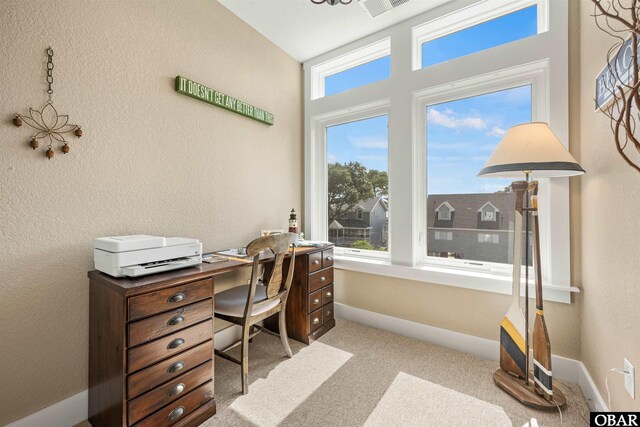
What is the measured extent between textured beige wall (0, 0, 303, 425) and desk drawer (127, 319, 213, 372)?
584 millimetres

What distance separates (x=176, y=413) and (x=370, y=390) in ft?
3.71

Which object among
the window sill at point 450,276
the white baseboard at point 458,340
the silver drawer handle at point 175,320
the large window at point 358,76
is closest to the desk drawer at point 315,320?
the white baseboard at point 458,340

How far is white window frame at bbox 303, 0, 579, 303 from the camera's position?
6.20 feet

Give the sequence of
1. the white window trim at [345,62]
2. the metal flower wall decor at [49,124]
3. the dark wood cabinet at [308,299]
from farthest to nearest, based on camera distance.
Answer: the white window trim at [345,62] < the dark wood cabinet at [308,299] < the metal flower wall decor at [49,124]

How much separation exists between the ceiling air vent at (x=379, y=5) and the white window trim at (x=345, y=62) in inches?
13.9

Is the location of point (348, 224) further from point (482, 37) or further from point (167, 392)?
point (167, 392)

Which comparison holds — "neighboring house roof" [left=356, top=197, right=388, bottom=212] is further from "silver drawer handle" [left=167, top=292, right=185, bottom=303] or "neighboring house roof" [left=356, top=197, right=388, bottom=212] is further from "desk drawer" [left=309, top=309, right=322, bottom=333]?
"silver drawer handle" [left=167, top=292, right=185, bottom=303]

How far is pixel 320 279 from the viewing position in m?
2.52

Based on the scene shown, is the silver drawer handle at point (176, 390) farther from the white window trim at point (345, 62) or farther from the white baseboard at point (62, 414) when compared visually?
the white window trim at point (345, 62)

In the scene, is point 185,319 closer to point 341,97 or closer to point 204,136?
point 204,136

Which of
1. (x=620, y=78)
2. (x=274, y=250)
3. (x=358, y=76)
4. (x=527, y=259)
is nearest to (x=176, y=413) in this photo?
(x=274, y=250)

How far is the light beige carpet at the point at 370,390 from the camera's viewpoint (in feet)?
5.04

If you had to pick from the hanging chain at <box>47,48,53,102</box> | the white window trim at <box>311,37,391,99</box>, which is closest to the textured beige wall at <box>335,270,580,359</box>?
the white window trim at <box>311,37,391,99</box>

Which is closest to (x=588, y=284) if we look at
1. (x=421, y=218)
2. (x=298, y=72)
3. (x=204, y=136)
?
Result: (x=421, y=218)
